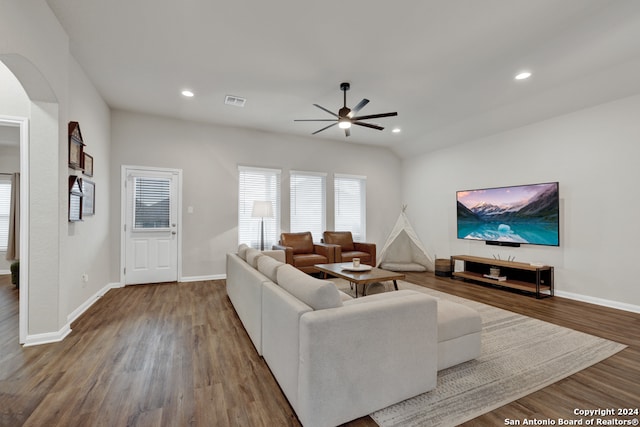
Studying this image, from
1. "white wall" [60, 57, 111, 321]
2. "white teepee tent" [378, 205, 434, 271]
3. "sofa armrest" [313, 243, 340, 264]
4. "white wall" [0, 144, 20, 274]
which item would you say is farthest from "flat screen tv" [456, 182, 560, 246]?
"white wall" [0, 144, 20, 274]

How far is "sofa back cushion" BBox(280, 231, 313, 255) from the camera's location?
5.38 m

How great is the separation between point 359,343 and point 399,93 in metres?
3.55

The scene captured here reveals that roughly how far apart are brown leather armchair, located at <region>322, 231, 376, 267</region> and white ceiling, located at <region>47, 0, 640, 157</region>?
2.46 meters

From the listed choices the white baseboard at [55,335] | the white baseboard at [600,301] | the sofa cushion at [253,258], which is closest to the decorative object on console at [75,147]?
the white baseboard at [55,335]

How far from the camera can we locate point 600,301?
3711 mm

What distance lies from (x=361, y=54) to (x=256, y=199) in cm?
343

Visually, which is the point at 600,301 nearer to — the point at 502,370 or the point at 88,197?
the point at 502,370

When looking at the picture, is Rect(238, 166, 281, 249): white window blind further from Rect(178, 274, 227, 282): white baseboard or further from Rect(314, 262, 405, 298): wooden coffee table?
Rect(314, 262, 405, 298): wooden coffee table

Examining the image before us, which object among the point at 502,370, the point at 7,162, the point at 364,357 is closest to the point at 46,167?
the point at 364,357

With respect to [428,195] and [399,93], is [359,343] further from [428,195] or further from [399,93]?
[428,195]

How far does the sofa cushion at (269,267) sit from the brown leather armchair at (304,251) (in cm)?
206

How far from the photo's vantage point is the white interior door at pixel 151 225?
470cm

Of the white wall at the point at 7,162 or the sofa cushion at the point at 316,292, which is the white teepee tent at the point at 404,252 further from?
the white wall at the point at 7,162

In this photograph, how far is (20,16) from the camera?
1.97 metres
